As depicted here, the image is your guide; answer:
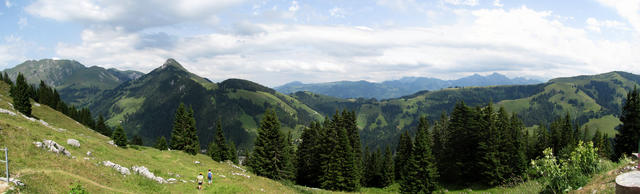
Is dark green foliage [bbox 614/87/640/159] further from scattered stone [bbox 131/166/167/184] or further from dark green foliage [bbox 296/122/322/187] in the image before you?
scattered stone [bbox 131/166/167/184]

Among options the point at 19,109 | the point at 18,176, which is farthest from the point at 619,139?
the point at 19,109

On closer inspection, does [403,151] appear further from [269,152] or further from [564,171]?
[564,171]

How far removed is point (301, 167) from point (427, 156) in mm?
29640

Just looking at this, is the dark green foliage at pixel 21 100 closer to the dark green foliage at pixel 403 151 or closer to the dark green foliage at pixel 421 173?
the dark green foliage at pixel 421 173

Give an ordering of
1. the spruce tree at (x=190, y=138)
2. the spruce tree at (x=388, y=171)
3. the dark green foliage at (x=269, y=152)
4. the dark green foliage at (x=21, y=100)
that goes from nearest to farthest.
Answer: the dark green foliage at (x=269, y=152) → the spruce tree at (x=190, y=138) → the dark green foliage at (x=21, y=100) → the spruce tree at (x=388, y=171)

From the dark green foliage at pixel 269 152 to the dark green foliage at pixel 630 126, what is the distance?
192 ft

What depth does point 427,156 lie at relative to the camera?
4981 centimetres

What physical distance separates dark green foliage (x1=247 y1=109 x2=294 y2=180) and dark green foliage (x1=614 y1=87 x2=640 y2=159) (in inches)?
2304

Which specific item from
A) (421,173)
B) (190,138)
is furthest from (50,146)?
(421,173)

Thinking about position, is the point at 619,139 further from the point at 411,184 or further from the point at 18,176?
the point at 18,176

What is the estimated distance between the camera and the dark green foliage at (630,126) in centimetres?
5156

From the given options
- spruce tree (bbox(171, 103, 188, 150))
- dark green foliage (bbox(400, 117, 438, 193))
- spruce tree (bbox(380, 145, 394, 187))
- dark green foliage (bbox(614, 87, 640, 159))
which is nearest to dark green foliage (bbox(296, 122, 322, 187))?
dark green foliage (bbox(400, 117, 438, 193))

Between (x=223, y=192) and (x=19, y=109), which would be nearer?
(x=223, y=192)

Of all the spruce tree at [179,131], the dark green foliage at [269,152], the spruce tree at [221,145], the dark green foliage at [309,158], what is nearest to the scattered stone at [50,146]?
the dark green foliage at [269,152]
